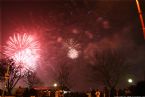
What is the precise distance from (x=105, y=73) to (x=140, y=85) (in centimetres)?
3906

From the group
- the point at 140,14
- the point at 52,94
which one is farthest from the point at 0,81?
the point at 140,14

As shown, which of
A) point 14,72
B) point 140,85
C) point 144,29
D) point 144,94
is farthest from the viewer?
point 14,72

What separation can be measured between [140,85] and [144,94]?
2.68m

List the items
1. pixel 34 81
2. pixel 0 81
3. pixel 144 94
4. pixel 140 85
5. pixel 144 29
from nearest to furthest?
pixel 144 29 < pixel 144 94 < pixel 140 85 < pixel 0 81 < pixel 34 81

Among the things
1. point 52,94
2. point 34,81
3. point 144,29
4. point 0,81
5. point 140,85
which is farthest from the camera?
point 34,81

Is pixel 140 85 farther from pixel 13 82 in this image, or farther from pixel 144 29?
pixel 13 82

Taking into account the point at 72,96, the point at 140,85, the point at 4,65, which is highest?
the point at 4,65

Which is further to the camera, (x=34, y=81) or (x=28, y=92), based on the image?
(x=34, y=81)

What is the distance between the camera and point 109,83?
71.5 meters

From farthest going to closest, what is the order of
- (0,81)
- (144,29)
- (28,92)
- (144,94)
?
(0,81) → (28,92) → (144,94) → (144,29)

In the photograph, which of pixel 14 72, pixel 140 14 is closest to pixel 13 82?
pixel 14 72

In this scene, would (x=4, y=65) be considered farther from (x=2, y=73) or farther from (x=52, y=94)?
(x=52, y=94)

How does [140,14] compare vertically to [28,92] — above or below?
above

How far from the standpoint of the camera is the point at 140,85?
33.3m
